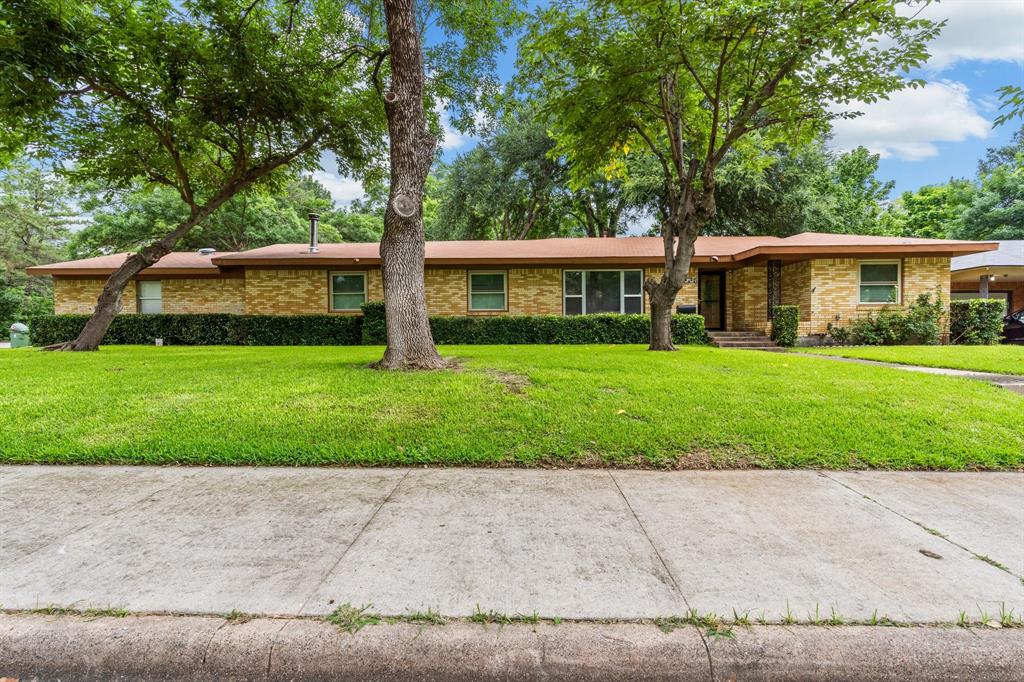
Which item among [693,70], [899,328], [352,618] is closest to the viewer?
[352,618]

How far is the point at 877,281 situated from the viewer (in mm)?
14297

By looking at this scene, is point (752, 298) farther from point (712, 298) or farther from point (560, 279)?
point (560, 279)

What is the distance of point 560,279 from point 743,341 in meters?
5.83

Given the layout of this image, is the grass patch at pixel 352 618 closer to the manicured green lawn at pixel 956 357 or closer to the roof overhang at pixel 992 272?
the manicured green lawn at pixel 956 357

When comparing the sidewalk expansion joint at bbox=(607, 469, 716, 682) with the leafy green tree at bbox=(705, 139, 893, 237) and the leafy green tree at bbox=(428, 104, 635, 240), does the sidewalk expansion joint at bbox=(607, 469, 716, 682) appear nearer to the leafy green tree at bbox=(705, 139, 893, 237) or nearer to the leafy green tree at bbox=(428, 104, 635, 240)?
the leafy green tree at bbox=(705, 139, 893, 237)

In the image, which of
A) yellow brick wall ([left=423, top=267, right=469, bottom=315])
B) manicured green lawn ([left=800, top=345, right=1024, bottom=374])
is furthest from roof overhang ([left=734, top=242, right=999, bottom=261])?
yellow brick wall ([left=423, top=267, right=469, bottom=315])

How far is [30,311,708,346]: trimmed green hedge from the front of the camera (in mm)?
13906

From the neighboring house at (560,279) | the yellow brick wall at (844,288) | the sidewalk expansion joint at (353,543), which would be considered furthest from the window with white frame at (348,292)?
the yellow brick wall at (844,288)

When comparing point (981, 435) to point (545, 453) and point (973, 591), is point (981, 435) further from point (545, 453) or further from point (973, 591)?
point (545, 453)

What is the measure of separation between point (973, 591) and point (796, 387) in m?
4.22

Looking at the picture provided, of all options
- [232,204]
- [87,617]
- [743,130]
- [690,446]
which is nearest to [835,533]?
[690,446]

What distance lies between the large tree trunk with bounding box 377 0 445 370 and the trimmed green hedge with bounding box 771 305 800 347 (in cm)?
1073

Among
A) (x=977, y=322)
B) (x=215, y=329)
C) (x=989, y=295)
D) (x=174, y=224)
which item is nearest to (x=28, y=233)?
(x=174, y=224)

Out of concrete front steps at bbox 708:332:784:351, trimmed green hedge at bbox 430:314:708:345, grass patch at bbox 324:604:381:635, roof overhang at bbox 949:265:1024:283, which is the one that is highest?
roof overhang at bbox 949:265:1024:283
